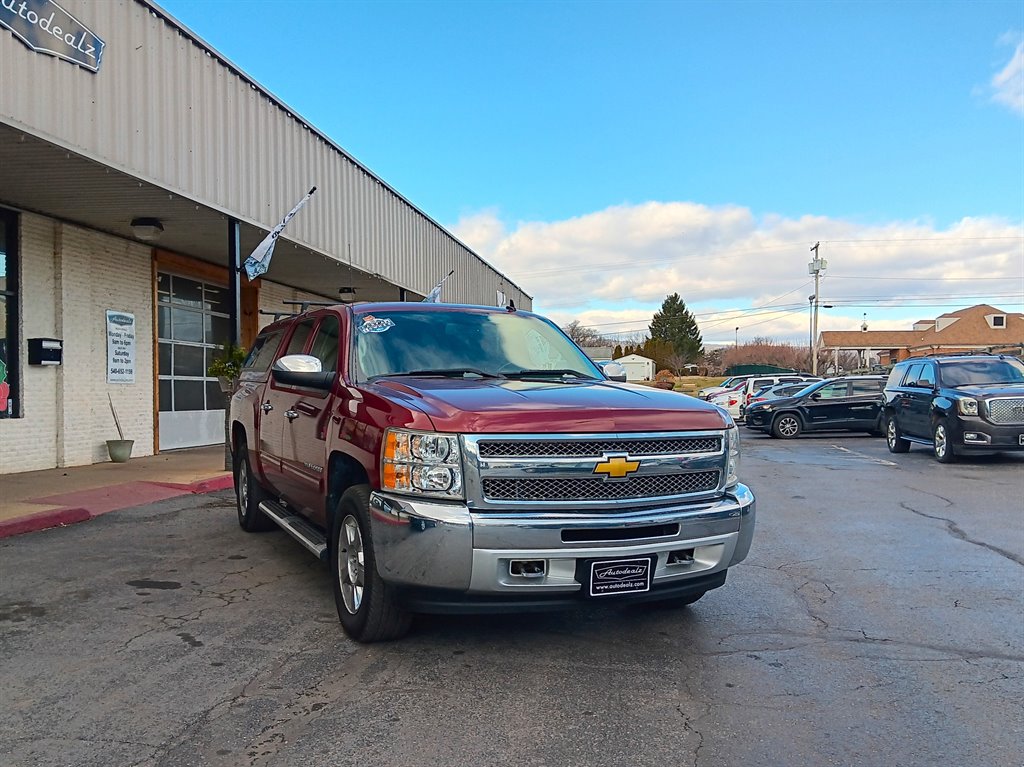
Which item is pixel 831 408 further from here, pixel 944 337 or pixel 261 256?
pixel 944 337

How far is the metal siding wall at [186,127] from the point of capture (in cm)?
856

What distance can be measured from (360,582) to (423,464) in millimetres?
947

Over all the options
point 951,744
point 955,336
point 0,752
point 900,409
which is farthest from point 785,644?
point 955,336

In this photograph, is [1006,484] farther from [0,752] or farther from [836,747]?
[0,752]

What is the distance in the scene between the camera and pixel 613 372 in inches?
234

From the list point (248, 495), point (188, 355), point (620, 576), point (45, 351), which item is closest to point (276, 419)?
point (248, 495)

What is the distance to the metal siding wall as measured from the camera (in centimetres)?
856

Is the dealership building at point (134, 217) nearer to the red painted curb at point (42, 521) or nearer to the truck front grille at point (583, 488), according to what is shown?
the red painted curb at point (42, 521)

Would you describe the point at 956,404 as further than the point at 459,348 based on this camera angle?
Yes

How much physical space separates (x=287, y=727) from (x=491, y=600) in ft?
3.45

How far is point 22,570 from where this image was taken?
19.9ft

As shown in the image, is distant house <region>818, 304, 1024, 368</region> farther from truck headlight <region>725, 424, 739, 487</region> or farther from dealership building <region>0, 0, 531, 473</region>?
truck headlight <region>725, 424, 739, 487</region>

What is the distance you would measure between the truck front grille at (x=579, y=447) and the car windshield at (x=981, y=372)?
11.9 meters

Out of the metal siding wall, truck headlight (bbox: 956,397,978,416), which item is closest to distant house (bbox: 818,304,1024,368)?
truck headlight (bbox: 956,397,978,416)
